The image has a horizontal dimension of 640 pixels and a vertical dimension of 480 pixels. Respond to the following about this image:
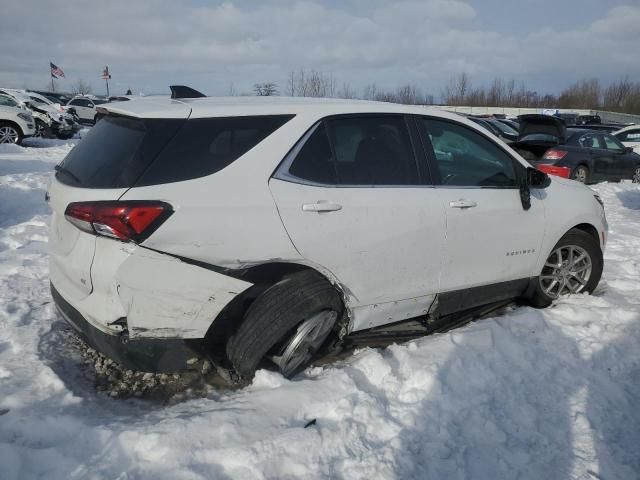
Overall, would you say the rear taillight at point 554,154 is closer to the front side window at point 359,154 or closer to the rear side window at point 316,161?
the front side window at point 359,154

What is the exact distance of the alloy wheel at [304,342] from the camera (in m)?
3.07

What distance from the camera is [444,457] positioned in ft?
8.60

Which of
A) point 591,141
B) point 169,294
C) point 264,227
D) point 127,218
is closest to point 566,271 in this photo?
point 264,227

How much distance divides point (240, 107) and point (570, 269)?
10.7 ft

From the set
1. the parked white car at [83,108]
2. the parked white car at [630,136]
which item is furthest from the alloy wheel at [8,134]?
the parked white car at [630,136]

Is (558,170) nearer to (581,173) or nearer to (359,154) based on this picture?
(581,173)

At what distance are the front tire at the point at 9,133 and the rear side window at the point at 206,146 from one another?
1603cm

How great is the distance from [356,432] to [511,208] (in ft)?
6.97

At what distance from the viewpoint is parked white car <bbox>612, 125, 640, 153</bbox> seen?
53.2 feet

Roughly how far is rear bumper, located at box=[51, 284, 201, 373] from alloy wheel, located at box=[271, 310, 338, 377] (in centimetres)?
53

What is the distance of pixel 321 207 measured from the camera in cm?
296

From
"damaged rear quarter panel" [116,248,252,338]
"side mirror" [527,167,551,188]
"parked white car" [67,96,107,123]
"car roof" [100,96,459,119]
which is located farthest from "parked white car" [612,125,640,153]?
"parked white car" [67,96,107,123]

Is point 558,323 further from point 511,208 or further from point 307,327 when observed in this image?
point 307,327

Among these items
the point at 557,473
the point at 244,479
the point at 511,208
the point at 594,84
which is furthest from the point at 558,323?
the point at 594,84
